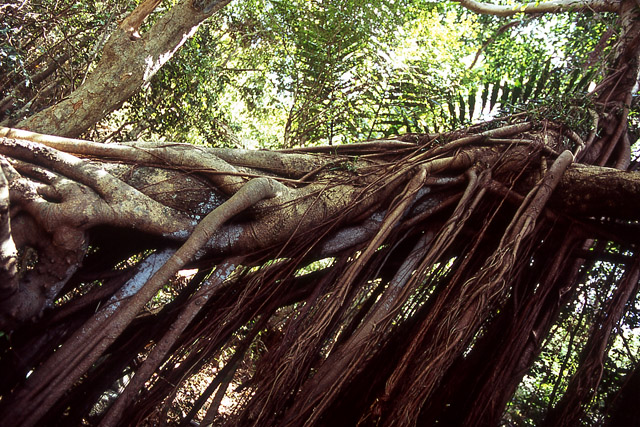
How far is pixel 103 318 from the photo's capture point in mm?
1761

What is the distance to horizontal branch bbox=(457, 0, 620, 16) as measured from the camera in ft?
12.6

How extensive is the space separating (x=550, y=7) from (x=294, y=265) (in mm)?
4195

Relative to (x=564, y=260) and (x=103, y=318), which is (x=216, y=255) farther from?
(x=564, y=260)

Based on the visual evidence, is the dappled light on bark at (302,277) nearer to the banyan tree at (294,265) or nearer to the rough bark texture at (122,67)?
the banyan tree at (294,265)

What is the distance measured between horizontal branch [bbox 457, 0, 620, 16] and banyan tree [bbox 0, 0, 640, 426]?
86.6 inches

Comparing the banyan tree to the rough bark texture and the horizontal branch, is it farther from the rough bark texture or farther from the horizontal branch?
the horizontal branch

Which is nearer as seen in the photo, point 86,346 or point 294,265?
point 86,346

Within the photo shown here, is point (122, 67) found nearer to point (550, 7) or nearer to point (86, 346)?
point (86, 346)

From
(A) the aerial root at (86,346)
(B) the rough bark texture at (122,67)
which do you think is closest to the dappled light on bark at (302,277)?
(A) the aerial root at (86,346)

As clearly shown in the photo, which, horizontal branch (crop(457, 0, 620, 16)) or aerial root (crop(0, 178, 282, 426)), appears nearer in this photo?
aerial root (crop(0, 178, 282, 426))

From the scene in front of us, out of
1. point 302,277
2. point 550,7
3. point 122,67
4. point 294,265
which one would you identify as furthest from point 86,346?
point 550,7

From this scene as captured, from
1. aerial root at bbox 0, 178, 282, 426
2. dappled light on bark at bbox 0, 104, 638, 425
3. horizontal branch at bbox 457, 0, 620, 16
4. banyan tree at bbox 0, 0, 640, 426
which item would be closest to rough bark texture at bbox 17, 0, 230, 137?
banyan tree at bbox 0, 0, 640, 426

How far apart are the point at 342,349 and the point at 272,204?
0.77m

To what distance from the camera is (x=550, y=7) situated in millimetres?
4320
